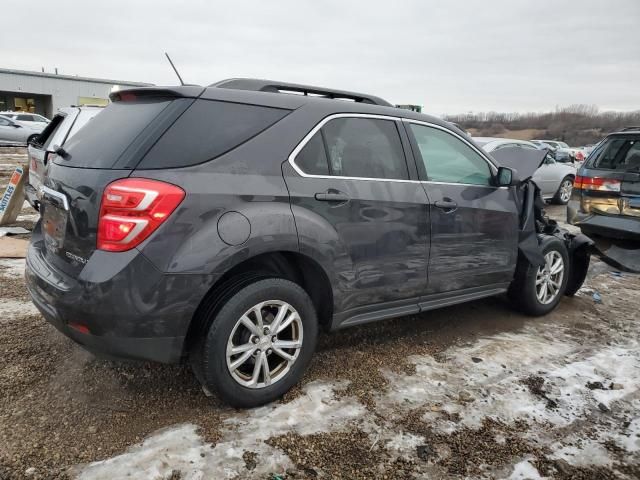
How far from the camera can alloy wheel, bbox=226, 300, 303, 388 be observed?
2.71m

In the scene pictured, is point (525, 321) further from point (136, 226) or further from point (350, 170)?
point (136, 226)

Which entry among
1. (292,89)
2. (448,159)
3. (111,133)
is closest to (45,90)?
(292,89)

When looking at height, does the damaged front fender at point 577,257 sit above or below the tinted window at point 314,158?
below

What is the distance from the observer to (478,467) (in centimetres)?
246

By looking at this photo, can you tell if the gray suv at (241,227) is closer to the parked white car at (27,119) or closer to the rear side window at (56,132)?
the rear side window at (56,132)

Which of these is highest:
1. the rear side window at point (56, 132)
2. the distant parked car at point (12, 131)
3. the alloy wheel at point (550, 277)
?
the distant parked car at point (12, 131)

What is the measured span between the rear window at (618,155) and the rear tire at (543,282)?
85.8 inches

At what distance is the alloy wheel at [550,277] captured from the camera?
4543mm

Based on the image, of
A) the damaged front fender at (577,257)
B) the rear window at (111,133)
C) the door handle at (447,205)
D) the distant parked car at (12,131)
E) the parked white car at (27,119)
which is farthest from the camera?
the parked white car at (27,119)

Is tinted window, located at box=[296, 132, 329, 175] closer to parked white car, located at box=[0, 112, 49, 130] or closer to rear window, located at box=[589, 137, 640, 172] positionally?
rear window, located at box=[589, 137, 640, 172]

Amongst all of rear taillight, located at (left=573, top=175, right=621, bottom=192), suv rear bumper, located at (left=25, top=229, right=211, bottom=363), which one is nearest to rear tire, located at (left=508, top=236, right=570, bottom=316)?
rear taillight, located at (left=573, top=175, right=621, bottom=192)

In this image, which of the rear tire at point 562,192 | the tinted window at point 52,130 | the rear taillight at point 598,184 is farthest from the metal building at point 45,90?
the rear taillight at point 598,184

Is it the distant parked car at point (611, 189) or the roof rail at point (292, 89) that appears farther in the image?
the distant parked car at point (611, 189)

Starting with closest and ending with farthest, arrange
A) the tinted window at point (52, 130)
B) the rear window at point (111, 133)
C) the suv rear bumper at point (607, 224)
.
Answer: the rear window at point (111, 133)
the suv rear bumper at point (607, 224)
the tinted window at point (52, 130)
